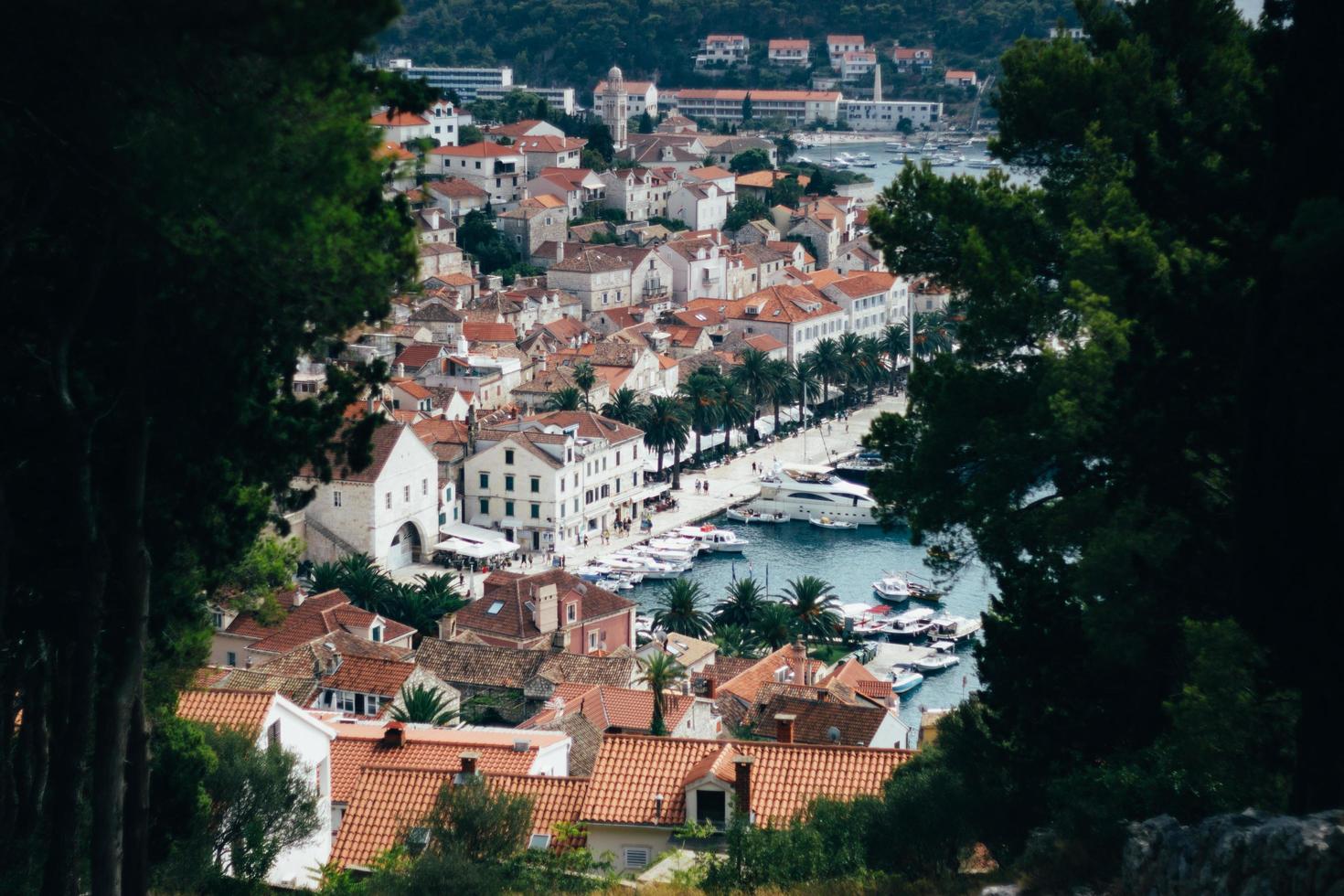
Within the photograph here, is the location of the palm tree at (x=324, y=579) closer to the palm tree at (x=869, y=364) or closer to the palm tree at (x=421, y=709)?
the palm tree at (x=421, y=709)

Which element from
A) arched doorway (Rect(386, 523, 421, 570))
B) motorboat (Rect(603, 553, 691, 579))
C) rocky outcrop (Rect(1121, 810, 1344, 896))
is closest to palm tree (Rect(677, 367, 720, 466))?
motorboat (Rect(603, 553, 691, 579))

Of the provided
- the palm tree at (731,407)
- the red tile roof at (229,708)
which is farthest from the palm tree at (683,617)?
the red tile roof at (229,708)

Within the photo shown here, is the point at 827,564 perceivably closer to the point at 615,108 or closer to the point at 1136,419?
the point at 1136,419

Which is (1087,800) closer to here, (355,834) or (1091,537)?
(1091,537)

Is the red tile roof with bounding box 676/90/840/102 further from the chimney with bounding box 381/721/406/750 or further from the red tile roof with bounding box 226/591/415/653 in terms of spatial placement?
the chimney with bounding box 381/721/406/750

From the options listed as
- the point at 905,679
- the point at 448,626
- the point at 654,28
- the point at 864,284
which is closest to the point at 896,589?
the point at 905,679

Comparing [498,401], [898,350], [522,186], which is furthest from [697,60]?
[498,401]

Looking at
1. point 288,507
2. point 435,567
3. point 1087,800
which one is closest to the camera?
point 1087,800
